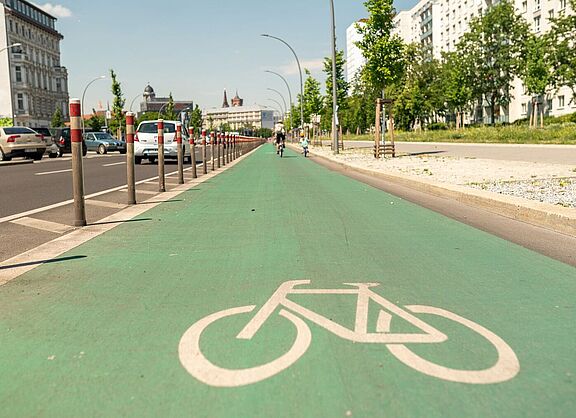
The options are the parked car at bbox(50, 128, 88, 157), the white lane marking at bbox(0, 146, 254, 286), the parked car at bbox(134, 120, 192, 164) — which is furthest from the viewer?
the parked car at bbox(50, 128, 88, 157)

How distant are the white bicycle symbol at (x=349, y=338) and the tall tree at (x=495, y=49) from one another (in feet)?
206

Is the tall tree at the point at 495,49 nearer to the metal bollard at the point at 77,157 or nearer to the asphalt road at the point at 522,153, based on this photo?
the asphalt road at the point at 522,153

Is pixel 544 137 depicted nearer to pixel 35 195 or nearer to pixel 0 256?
pixel 35 195

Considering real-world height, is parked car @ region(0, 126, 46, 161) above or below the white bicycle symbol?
above

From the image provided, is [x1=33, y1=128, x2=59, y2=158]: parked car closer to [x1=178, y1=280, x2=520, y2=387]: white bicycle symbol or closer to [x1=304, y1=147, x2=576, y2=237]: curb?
[x1=304, y1=147, x2=576, y2=237]: curb

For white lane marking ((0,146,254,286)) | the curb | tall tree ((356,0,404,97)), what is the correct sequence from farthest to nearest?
tall tree ((356,0,404,97)), the curb, white lane marking ((0,146,254,286))

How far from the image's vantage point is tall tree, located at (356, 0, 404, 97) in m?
25.5

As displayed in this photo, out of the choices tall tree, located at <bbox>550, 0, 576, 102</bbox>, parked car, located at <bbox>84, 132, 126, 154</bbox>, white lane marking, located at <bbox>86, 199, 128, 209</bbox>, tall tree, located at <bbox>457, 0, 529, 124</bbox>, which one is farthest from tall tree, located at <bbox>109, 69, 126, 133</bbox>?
white lane marking, located at <bbox>86, 199, 128, 209</bbox>

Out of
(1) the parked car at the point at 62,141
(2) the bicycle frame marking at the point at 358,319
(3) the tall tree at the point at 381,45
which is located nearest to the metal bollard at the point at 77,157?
(2) the bicycle frame marking at the point at 358,319

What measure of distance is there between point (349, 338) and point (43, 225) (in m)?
5.33

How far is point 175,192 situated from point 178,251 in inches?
251

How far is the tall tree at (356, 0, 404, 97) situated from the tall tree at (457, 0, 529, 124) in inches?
1563

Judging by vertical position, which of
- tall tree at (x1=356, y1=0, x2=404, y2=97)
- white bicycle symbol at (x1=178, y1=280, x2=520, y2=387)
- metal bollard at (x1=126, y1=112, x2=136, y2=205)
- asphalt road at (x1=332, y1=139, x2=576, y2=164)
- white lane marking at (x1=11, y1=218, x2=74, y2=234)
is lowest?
white bicycle symbol at (x1=178, y1=280, x2=520, y2=387)

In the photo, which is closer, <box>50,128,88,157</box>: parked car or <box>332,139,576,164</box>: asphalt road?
<box>332,139,576,164</box>: asphalt road
